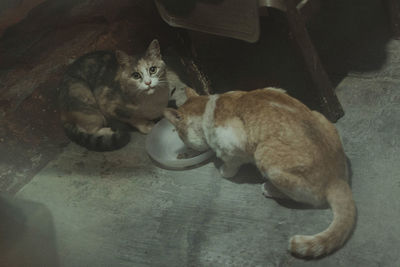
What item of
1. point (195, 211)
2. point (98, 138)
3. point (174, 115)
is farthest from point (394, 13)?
point (98, 138)

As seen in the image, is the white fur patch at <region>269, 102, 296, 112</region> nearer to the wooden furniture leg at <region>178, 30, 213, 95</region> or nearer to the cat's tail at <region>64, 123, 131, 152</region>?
the wooden furniture leg at <region>178, 30, 213, 95</region>

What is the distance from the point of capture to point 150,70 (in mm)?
3070

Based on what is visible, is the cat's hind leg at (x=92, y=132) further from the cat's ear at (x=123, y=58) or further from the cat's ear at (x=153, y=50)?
the cat's ear at (x=153, y=50)

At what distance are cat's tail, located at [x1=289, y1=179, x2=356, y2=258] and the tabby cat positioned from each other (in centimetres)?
140

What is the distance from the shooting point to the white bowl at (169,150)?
2.85 metres

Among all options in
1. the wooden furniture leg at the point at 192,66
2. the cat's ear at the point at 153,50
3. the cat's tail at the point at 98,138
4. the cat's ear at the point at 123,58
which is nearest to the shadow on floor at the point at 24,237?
the cat's tail at the point at 98,138

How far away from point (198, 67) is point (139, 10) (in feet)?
2.09

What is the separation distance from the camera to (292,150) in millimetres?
2254

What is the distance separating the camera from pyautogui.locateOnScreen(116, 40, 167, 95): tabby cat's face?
304 cm

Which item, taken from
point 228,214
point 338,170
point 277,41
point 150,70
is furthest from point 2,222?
point 277,41

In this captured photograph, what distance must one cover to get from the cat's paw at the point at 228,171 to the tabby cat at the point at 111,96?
0.76 meters

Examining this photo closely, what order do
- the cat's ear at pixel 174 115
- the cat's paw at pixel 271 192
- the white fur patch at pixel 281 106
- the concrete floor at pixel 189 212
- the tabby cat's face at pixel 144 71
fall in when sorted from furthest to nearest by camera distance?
the tabby cat's face at pixel 144 71
the cat's ear at pixel 174 115
the cat's paw at pixel 271 192
the white fur patch at pixel 281 106
the concrete floor at pixel 189 212

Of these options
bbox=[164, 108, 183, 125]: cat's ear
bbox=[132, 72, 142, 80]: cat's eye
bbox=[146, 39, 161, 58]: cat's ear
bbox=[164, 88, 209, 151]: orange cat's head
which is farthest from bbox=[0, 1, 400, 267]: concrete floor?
bbox=[146, 39, 161, 58]: cat's ear

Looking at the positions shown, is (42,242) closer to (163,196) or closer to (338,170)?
(163,196)
